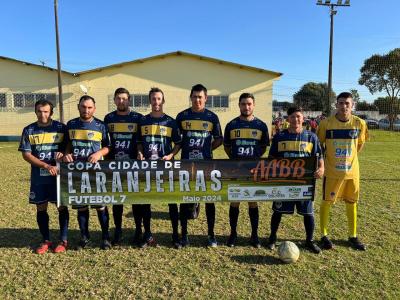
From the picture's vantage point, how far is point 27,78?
2250cm

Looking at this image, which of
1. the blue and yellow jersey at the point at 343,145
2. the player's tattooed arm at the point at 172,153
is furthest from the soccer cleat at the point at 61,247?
the blue and yellow jersey at the point at 343,145

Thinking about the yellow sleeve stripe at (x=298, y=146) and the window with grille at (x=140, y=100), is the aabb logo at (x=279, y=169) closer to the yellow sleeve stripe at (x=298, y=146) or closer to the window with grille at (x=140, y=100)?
the yellow sleeve stripe at (x=298, y=146)

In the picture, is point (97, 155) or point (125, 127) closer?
point (97, 155)

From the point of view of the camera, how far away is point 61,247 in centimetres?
445

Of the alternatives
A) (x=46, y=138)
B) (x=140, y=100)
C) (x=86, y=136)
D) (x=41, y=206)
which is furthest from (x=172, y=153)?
(x=140, y=100)

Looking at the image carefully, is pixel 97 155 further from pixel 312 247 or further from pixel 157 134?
pixel 312 247

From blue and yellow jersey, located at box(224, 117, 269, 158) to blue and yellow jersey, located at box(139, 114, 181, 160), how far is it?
2.47 feet

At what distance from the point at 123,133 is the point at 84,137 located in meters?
0.50

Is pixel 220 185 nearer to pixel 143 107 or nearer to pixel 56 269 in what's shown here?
pixel 56 269

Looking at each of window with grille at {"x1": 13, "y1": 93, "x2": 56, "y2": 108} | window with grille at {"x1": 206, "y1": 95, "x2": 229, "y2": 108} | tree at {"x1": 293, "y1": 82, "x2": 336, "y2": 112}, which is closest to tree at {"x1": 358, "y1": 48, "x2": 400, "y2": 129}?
tree at {"x1": 293, "y1": 82, "x2": 336, "y2": 112}

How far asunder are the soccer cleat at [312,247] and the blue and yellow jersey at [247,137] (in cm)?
133

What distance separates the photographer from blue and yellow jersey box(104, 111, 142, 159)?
454 centimetres

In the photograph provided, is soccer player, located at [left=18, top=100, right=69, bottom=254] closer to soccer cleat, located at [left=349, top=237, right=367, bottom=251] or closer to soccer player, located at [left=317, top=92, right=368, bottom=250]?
soccer player, located at [left=317, top=92, right=368, bottom=250]

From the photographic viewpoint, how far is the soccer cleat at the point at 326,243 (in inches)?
179
